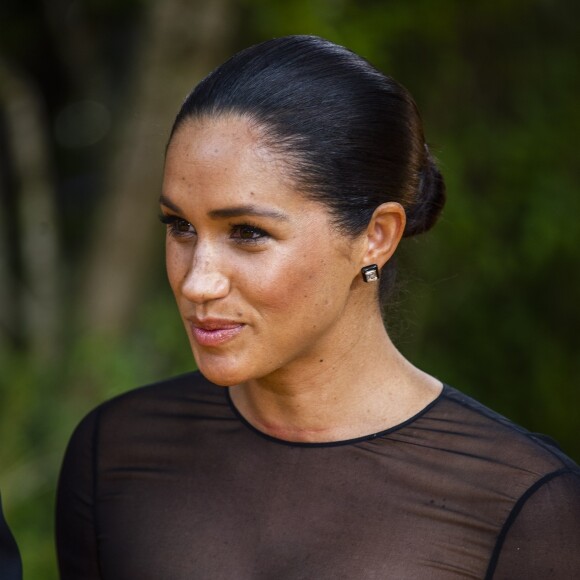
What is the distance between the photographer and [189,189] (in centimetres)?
200

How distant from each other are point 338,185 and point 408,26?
2919 millimetres

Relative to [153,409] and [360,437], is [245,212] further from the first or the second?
[153,409]

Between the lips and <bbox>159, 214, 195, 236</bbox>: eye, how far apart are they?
163 millimetres

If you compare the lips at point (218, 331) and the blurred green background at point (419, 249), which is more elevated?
the lips at point (218, 331)

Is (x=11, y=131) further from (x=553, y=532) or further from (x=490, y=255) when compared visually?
(x=553, y=532)

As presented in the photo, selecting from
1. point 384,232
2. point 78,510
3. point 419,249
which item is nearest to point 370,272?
point 384,232

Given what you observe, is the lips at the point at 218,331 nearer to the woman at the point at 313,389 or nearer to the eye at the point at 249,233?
the woman at the point at 313,389

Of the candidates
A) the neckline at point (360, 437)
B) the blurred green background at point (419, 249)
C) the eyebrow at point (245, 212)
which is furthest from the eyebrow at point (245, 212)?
the blurred green background at point (419, 249)

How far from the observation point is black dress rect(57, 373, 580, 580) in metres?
2.03

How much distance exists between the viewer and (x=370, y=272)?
2.13 m

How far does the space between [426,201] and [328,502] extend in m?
0.60

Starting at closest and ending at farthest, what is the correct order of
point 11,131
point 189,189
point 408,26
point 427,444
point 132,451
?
1. point 189,189
2. point 427,444
3. point 132,451
4. point 408,26
5. point 11,131

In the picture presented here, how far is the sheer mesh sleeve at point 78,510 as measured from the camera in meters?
2.35

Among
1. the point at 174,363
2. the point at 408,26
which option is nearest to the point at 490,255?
the point at 408,26
